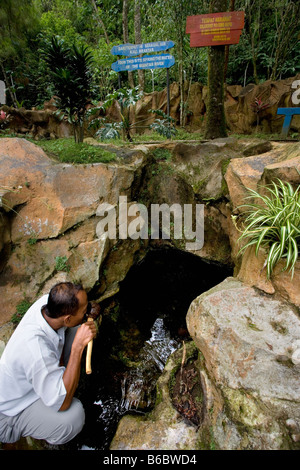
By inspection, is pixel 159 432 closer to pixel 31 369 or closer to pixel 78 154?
pixel 31 369

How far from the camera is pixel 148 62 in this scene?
209 inches

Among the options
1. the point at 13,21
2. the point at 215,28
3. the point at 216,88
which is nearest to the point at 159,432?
the point at 216,88

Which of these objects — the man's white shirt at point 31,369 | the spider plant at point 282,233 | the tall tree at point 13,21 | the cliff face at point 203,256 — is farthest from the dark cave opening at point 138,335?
the tall tree at point 13,21

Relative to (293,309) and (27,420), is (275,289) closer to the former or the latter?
(293,309)

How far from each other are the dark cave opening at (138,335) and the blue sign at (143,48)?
14.6 ft

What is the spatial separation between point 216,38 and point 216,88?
2.94 ft

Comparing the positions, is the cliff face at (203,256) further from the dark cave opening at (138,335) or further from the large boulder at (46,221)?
the dark cave opening at (138,335)

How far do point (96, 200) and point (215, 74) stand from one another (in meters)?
4.07

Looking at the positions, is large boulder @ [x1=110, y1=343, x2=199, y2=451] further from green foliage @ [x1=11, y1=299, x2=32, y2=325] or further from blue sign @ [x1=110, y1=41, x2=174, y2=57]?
blue sign @ [x1=110, y1=41, x2=174, y2=57]

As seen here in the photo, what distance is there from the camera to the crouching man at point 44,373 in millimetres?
1607

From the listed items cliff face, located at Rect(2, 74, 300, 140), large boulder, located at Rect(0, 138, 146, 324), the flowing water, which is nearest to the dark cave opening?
the flowing water

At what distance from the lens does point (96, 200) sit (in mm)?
3832

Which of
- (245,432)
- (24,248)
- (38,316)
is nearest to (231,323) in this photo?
(245,432)

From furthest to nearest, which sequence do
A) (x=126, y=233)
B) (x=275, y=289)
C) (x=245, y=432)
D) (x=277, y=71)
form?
1. (x=277, y=71)
2. (x=126, y=233)
3. (x=275, y=289)
4. (x=245, y=432)
